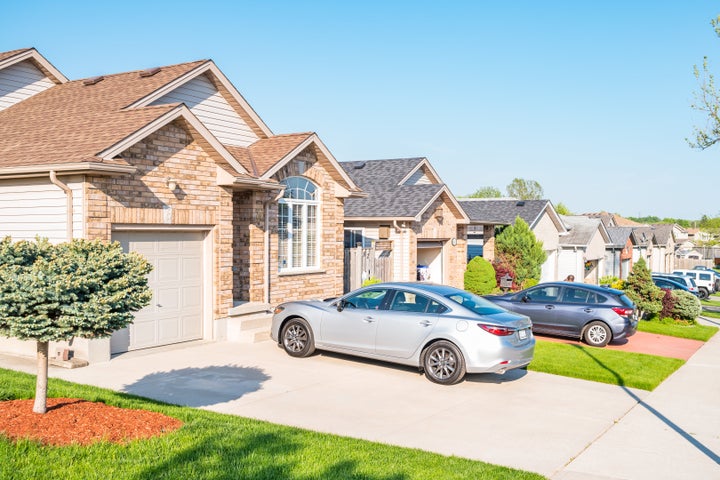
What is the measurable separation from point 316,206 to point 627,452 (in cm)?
1088

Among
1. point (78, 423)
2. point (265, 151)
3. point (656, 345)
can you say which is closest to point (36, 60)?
point (265, 151)

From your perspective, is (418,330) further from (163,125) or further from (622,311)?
(622,311)

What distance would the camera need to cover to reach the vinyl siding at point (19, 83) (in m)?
16.6

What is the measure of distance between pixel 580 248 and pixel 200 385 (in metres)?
32.0

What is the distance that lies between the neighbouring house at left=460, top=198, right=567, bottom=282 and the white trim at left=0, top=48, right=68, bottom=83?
18.2 metres

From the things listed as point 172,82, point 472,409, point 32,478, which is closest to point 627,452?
point 472,409

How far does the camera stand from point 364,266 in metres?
20.8

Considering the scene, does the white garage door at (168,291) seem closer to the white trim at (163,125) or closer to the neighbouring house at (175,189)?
the neighbouring house at (175,189)

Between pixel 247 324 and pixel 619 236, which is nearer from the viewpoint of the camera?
pixel 247 324

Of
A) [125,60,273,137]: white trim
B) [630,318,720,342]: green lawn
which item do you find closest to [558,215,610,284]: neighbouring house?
[630,318,720,342]: green lawn

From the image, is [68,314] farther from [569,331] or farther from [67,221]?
[569,331]

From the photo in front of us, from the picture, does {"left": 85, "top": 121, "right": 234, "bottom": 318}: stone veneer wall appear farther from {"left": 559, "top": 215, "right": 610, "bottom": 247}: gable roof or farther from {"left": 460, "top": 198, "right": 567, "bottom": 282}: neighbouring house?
{"left": 559, "top": 215, "right": 610, "bottom": 247}: gable roof

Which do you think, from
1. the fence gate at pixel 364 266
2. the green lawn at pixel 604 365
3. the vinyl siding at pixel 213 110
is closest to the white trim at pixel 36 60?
the vinyl siding at pixel 213 110

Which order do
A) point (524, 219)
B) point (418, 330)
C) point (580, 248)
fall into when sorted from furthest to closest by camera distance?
point (580, 248), point (524, 219), point (418, 330)
